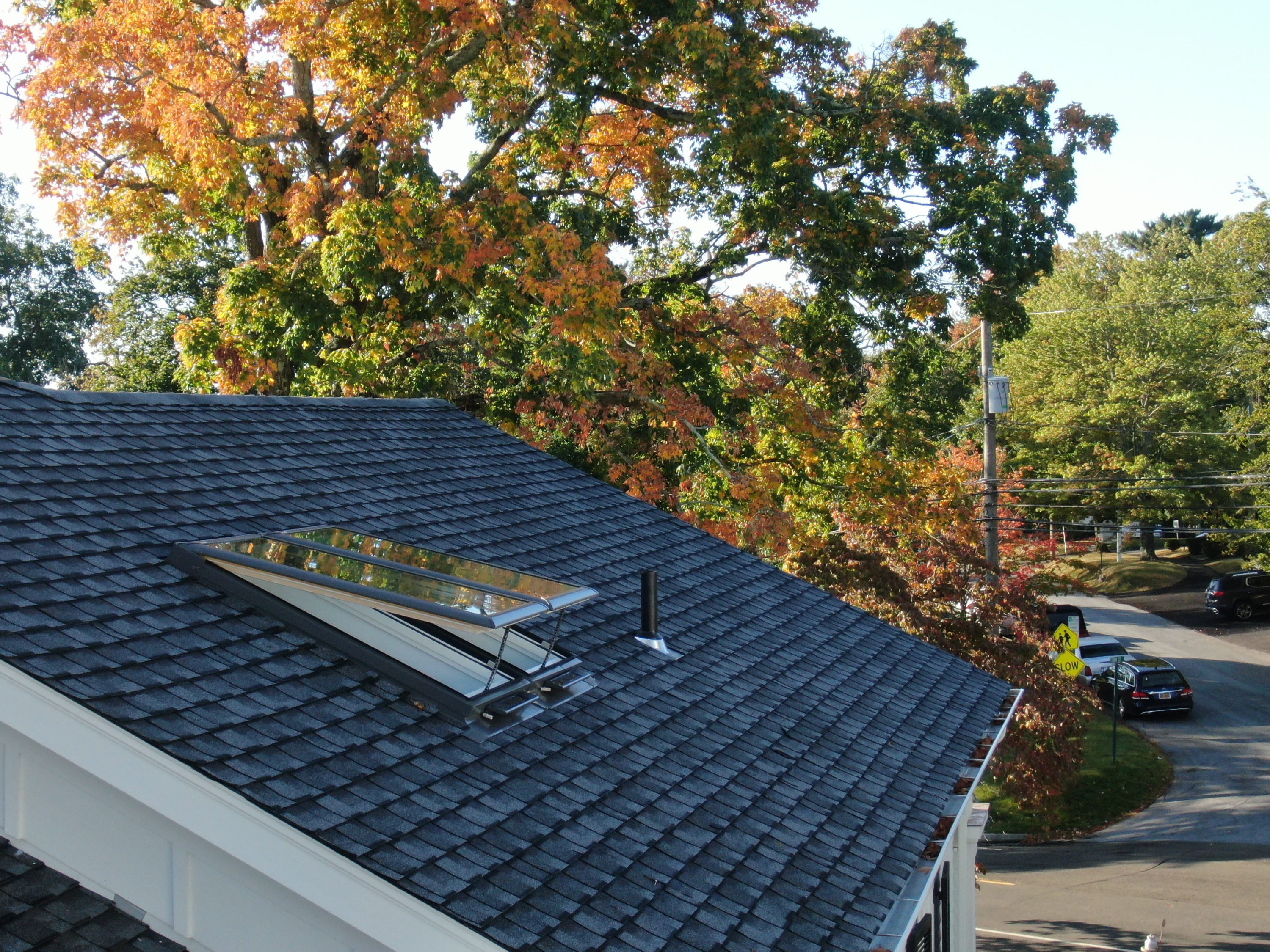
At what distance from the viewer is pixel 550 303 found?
16.4m

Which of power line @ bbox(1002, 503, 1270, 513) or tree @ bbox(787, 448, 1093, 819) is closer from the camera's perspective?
tree @ bbox(787, 448, 1093, 819)

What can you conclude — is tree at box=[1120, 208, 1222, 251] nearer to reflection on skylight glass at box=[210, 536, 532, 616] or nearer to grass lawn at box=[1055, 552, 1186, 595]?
grass lawn at box=[1055, 552, 1186, 595]

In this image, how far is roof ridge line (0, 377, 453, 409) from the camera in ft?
22.0

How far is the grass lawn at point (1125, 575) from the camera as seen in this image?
48.1 metres

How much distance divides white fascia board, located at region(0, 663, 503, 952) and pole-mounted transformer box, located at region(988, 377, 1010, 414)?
22152mm

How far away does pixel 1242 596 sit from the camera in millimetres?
41219

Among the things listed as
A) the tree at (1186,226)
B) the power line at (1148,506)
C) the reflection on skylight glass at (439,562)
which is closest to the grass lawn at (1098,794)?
the power line at (1148,506)

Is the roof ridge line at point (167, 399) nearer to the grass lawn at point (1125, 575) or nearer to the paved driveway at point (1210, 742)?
the paved driveway at point (1210, 742)

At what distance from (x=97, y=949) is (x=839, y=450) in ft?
55.6

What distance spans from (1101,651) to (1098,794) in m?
8.80

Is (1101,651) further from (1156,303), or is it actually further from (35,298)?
(35,298)

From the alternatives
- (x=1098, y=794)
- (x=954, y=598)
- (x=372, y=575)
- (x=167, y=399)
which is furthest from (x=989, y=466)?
(x=372, y=575)

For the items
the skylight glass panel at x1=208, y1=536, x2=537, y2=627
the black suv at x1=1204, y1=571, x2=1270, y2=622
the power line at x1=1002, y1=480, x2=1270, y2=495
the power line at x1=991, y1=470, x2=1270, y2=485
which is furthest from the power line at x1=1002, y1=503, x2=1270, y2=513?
the skylight glass panel at x1=208, y1=536, x2=537, y2=627

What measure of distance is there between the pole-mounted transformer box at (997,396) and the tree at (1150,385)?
69.5ft
